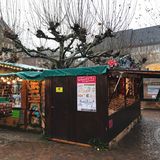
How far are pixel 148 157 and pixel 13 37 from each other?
32.9 feet

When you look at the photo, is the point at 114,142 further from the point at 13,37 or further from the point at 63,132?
the point at 13,37

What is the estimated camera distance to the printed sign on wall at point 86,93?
7.94 metres

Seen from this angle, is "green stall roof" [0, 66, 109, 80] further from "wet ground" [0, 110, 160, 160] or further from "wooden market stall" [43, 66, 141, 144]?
"wet ground" [0, 110, 160, 160]

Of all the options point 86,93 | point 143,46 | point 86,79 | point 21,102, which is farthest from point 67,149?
point 143,46

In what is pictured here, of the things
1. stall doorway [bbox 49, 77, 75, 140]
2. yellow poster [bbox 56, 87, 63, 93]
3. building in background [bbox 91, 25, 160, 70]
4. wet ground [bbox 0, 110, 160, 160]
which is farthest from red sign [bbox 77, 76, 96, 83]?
building in background [bbox 91, 25, 160, 70]

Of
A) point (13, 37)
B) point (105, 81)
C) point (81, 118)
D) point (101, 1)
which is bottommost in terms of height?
point (81, 118)

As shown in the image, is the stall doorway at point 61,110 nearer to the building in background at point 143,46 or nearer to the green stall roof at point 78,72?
the green stall roof at point 78,72

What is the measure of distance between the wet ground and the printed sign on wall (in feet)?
4.73

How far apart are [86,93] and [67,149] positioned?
207 centimetres

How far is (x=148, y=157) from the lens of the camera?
23.2ft

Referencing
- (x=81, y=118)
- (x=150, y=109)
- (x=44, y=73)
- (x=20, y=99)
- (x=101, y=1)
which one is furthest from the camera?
(x=150, y=109)

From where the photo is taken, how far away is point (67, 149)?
Answer: 25.5ft

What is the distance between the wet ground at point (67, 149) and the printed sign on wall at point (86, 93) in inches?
56.8

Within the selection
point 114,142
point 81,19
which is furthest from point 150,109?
point 114,142
